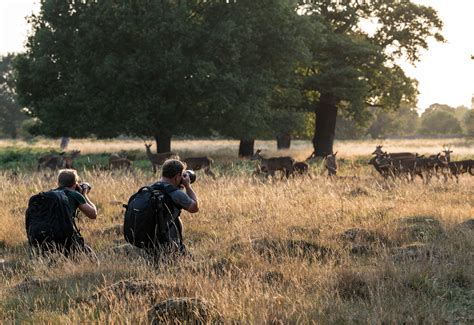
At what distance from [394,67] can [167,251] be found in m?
26.9

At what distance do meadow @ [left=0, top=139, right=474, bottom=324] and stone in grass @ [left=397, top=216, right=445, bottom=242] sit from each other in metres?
0.02

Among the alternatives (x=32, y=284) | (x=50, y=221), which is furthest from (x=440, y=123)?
(x=32, y=284)

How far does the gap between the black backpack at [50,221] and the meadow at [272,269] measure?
296 millimetres

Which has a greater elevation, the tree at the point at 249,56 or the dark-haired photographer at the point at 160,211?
the tree at the point at 249,56

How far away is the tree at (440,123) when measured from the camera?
112625 mm

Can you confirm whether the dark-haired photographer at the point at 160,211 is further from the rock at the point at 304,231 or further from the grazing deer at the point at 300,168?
the grazing deer at the point at 300,168

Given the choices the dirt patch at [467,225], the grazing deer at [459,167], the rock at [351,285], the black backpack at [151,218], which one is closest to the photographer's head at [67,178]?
the black backpack at [151,218]

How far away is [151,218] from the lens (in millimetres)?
6371

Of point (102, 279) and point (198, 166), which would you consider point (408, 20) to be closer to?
point (198, 166)

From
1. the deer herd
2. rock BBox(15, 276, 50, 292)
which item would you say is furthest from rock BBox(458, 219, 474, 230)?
the deer herd

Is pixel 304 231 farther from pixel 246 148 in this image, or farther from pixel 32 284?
pixel 246 148

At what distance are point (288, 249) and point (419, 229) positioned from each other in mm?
2215

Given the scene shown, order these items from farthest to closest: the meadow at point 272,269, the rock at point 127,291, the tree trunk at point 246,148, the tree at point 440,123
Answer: the tree at point 440,123 < the tree trunk at point 246,148 < the rock at point 127,291 < the meadow at point 272,269

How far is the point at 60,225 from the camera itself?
6.58 m
